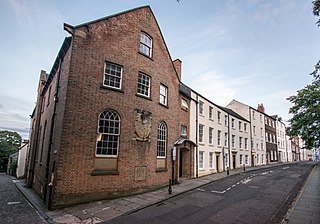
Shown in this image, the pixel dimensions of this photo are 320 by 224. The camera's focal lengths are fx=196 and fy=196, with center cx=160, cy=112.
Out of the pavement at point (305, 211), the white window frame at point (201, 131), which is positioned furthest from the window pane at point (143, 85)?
the pavement at point (305, 211)

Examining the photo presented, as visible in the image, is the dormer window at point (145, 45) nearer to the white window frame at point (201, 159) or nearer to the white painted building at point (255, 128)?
the white window frame at point (201, 159)

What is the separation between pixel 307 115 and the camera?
30.1 meters

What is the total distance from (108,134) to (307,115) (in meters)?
32.0

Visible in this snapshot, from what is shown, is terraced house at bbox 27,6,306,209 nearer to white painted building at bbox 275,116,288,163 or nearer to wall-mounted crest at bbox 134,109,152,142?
wall-mounted crest at bbox 134,109,152,142

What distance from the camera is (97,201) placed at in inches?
387

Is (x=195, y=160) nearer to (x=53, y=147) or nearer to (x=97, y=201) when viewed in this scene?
(x=97, y=201)

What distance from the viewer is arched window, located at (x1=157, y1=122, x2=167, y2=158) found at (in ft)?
46.6

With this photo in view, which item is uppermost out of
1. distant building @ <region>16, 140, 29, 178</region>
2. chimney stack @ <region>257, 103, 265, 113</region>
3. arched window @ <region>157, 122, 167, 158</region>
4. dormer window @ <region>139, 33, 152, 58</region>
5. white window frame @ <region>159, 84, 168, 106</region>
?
chimney stack @ <region>257, 103, 265, 113</region>

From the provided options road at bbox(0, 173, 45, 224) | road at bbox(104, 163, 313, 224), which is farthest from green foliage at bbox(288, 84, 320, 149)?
road at bbox(0, 173, 45, 224)

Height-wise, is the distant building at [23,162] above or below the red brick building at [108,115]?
below

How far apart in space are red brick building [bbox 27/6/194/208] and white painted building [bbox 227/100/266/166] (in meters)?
23.8

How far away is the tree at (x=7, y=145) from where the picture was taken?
48156mm

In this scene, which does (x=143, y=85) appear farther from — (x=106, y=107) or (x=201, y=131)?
(x=201, y=131)

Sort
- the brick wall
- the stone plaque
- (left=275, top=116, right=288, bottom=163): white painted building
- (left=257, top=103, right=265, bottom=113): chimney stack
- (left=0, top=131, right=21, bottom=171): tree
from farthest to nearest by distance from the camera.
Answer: (left=0, top=131, right=21, bottom=171): tree → (left=275, top=116, right=288, bottom=163): white painted building → (left=257, top=103, right=265, bottom=113): chimney stack → the stone plaque → the brick wall
